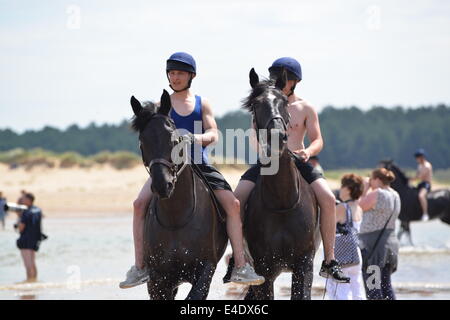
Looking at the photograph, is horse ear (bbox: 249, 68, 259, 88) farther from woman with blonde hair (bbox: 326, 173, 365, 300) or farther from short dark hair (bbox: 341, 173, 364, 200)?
short dark hair (bbox: 341, 173, 364, 200)

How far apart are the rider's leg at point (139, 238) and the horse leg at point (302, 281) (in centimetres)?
148

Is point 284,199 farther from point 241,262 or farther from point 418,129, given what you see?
point 418,129

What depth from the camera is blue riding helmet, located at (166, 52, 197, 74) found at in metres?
8.93

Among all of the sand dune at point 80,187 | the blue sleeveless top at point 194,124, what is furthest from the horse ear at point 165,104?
the sand dune at point 80,187

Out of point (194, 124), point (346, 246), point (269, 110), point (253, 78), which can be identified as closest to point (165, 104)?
point (194, 124)

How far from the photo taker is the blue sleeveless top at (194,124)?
351 inches

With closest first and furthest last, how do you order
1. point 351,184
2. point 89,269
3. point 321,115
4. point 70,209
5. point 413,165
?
point 351,184
point 89,269
point 70,209
point 413,165
point 321,115

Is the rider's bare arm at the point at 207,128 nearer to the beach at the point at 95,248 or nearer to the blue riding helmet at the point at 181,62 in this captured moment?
the blue riding helmet at the point at 181,62

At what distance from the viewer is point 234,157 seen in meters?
8.84

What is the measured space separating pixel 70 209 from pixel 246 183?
3376cm
